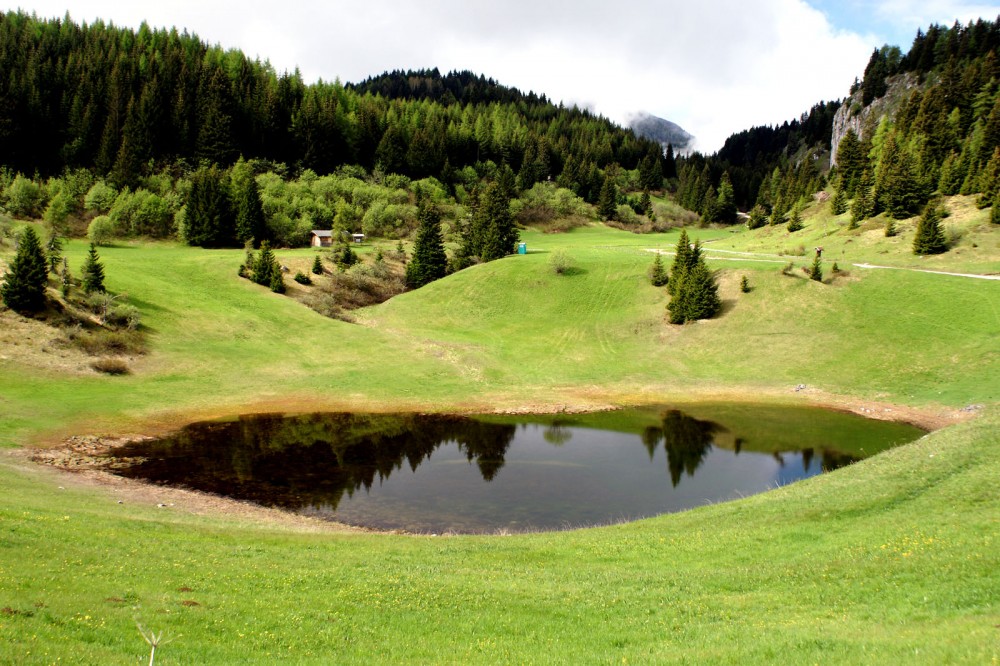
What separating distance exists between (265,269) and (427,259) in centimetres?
2256

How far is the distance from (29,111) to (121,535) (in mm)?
116663

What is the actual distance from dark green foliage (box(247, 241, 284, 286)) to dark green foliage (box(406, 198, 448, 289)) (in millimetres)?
19217

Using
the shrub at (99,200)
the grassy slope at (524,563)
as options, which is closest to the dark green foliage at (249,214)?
the shrub at (99,200)

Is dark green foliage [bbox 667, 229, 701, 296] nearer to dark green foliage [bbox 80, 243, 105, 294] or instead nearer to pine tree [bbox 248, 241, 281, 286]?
pine tree [bbox 248, 241, 281, 286]

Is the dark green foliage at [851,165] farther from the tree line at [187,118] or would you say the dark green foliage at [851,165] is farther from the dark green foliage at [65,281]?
the dark green foliage at [65,281]

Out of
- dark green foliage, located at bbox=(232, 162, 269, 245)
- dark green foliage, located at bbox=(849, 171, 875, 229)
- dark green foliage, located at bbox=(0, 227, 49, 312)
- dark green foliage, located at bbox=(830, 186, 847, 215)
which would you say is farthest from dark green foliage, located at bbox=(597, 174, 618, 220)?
dark green foliage, located at bbox=(0, 227, 49, 312)

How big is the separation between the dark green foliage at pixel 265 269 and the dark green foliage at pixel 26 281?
22.1 metres

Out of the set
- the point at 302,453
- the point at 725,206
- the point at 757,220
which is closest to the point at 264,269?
the point at 302,453

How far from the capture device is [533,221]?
136 m

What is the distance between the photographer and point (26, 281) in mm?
47875

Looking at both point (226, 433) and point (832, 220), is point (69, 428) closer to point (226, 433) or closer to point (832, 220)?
point (226, 433)

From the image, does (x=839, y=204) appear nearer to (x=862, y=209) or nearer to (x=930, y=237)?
(x=862, y=209)

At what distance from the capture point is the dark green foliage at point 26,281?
47.4m

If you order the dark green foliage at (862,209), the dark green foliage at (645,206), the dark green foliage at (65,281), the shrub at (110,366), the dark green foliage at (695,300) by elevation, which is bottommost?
the shrub at (110,366)
